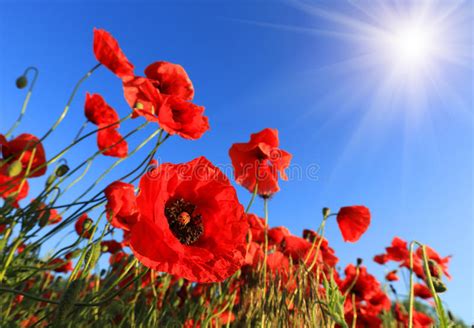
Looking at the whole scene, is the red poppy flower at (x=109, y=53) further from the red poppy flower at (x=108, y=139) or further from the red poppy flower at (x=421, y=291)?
the red poppy flower at (x=421, y=291)

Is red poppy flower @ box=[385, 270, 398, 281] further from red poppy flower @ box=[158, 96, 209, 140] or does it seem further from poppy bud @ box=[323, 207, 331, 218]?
red poppy flower @ box=[158, 96, 209, 140]

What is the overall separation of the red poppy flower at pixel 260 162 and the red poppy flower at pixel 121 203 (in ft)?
2.59

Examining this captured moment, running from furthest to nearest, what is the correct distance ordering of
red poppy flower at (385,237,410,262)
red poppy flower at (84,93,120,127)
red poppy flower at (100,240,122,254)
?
red poppy flower at (385,237,410,262) → red poppy flower at (100,240,122,254) → red poppy flower at (84,93,120,127)

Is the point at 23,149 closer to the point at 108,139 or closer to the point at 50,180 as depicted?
the point at 50,180

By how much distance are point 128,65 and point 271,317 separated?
54.7 inches

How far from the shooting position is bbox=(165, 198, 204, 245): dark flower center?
3.73ft

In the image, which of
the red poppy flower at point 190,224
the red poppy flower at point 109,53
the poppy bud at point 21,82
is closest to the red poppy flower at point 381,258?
the red poppy flower at point 190,224

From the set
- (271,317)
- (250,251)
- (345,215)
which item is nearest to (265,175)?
(250,251)

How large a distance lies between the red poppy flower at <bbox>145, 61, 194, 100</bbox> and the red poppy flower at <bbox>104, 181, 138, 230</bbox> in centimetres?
84

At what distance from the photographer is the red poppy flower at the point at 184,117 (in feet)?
4.94

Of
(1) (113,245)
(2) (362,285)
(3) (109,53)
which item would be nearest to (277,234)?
(2) (362,285)

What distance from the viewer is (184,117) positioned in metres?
1.57

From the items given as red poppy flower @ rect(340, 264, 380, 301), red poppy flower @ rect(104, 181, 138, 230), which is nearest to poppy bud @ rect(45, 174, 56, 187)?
red poppy flower @ rect(104, 181, 138, 230)

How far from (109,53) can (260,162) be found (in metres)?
0.97
